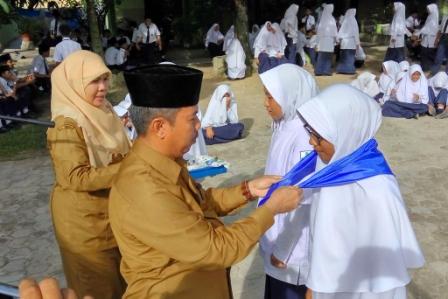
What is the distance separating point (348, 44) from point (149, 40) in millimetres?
5855

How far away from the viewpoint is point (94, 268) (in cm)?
246

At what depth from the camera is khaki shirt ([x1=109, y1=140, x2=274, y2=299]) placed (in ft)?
5.06

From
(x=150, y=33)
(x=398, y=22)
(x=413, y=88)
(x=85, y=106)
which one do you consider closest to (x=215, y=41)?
(x=150, y=33)

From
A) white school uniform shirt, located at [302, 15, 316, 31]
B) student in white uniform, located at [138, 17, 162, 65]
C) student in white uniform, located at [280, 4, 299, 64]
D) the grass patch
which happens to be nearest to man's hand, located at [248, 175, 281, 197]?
the grass patch

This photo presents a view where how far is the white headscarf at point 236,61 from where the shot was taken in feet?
36.3

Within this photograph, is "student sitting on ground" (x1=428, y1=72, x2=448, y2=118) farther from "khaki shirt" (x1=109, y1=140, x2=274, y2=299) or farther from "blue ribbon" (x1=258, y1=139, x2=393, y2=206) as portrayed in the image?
"khaki shirt" (x1=109, y1=140, x2=274, y2=299)

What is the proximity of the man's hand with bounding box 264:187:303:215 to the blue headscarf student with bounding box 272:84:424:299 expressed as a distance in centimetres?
20

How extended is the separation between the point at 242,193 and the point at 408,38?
41.8 ft

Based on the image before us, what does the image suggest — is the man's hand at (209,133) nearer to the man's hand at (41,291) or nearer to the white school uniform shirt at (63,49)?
the white school uniform shirt at (63,49)

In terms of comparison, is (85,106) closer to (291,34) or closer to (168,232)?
(168,232)

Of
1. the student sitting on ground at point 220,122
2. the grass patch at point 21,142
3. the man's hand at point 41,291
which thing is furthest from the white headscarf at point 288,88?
the grass patch at point 21,142

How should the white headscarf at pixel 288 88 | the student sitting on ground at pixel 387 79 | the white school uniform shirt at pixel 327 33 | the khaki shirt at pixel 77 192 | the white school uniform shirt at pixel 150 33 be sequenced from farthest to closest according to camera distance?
the white school uniform shirt at pixel 150 33 < the white school uniform shirt at pixel 327 33 < the student sitting on ground at pixel 387 79 < the white headscarf at pixel 288 88 < the khaki shirt at pixel 77 192

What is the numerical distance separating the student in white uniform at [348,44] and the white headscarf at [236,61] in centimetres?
242

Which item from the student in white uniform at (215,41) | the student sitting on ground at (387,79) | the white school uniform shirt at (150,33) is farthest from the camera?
the student in white uniform at (215,41)
